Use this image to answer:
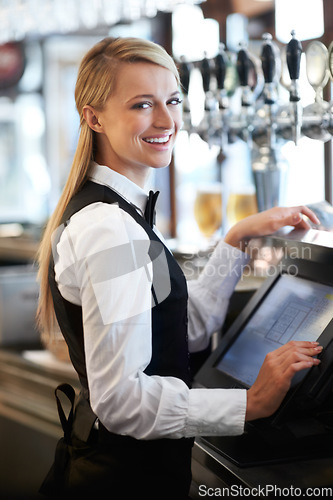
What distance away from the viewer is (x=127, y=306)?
1032 mm

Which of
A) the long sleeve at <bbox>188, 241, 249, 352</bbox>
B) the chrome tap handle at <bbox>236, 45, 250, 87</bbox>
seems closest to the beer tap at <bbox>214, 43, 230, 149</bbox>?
the chrome tap handle at <bbox>236, 45, 250, 87</bbox>

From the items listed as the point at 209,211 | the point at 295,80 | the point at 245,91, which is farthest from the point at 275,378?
the point at 209,211

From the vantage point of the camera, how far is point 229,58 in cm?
212

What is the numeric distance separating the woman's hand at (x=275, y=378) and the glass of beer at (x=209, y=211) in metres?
1.21

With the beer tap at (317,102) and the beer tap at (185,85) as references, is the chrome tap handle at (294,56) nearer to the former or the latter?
the beer tap at (317,102)

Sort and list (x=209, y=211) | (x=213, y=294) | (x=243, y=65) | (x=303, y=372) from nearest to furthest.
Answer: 1. (x=303, y=372)
2. (x=213, y=294)
3. (x=243, y=65)
4. (x=209, y=211)

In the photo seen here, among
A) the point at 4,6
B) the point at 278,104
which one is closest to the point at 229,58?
the point at 278,104

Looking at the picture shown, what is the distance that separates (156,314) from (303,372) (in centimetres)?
27

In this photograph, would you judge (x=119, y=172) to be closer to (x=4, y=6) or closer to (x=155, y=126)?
(x=155, y=126)

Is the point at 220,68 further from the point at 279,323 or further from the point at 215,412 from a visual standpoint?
the point at 215,412

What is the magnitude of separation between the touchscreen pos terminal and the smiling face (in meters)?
0.36

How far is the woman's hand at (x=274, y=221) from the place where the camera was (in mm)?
1389

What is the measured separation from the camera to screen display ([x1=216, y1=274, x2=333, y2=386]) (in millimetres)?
1237

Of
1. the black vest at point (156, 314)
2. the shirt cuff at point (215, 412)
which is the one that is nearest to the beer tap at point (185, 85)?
the black vest at point (156, 314)
